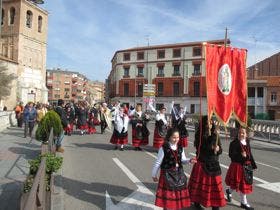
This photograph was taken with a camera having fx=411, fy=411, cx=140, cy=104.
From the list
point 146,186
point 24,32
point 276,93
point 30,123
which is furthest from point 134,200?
point 276,93

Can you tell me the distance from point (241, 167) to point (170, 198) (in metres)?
1.87

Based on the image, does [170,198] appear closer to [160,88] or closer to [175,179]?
[175,179]

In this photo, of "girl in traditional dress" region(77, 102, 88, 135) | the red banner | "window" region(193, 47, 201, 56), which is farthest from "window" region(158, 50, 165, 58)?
the red banner

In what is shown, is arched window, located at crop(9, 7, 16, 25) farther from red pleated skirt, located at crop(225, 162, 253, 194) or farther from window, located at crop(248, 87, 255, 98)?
red pleated skirt, located at crop(225, 162, 253, 194)

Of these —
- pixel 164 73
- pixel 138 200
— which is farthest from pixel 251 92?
pixel 138 200

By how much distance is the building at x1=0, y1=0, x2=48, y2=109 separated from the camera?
50.4 m

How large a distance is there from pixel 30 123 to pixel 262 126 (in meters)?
13.8

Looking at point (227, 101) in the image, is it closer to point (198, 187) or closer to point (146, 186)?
point (198, 187)

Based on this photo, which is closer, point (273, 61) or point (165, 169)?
point (165, 169)

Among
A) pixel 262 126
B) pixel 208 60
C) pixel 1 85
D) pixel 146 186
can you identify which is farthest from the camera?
pixel 1 85

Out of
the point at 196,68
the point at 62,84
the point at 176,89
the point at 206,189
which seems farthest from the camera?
the point at 62,84

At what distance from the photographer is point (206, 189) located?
6.61m

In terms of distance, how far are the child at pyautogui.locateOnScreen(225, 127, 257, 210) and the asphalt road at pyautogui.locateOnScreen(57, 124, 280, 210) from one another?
13.4 inches

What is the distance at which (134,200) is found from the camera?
7668 millimetres
